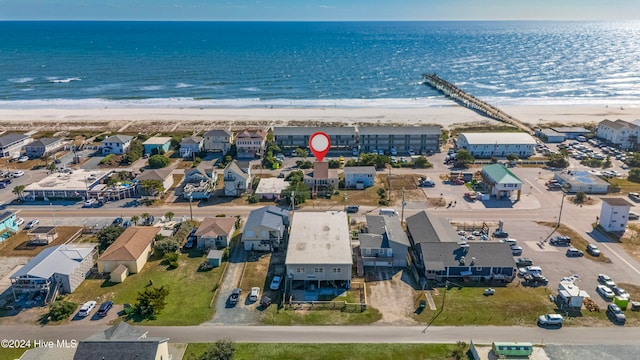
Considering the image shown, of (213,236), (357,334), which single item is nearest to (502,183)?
(357,334)

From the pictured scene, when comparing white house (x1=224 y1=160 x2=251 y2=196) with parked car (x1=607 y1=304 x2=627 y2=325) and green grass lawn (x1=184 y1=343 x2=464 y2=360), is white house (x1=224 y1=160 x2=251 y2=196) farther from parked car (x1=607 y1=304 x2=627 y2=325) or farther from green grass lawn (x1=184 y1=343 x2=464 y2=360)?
parked car (x1=607 y1=304 x2=627 y2=325)

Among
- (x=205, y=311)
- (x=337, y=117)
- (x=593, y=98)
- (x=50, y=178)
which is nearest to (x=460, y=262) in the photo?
(x=205, y=311)

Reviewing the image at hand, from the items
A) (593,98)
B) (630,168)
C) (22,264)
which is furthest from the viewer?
(593,98)

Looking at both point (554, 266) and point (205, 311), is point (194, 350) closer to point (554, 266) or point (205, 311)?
point (205, 311)

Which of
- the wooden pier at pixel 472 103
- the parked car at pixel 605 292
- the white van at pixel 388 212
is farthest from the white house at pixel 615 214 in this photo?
the wooden pier at pixel 472 103

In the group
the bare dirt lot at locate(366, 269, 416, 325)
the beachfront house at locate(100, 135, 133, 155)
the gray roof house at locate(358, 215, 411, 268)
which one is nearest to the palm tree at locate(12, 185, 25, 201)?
the beachfront house at locate(100, 135, 133, 155)

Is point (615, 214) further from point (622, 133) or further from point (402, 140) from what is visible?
point (622, 133)

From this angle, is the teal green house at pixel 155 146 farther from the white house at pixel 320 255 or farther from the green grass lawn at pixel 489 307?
the green grass lawn at pixel 489 307
